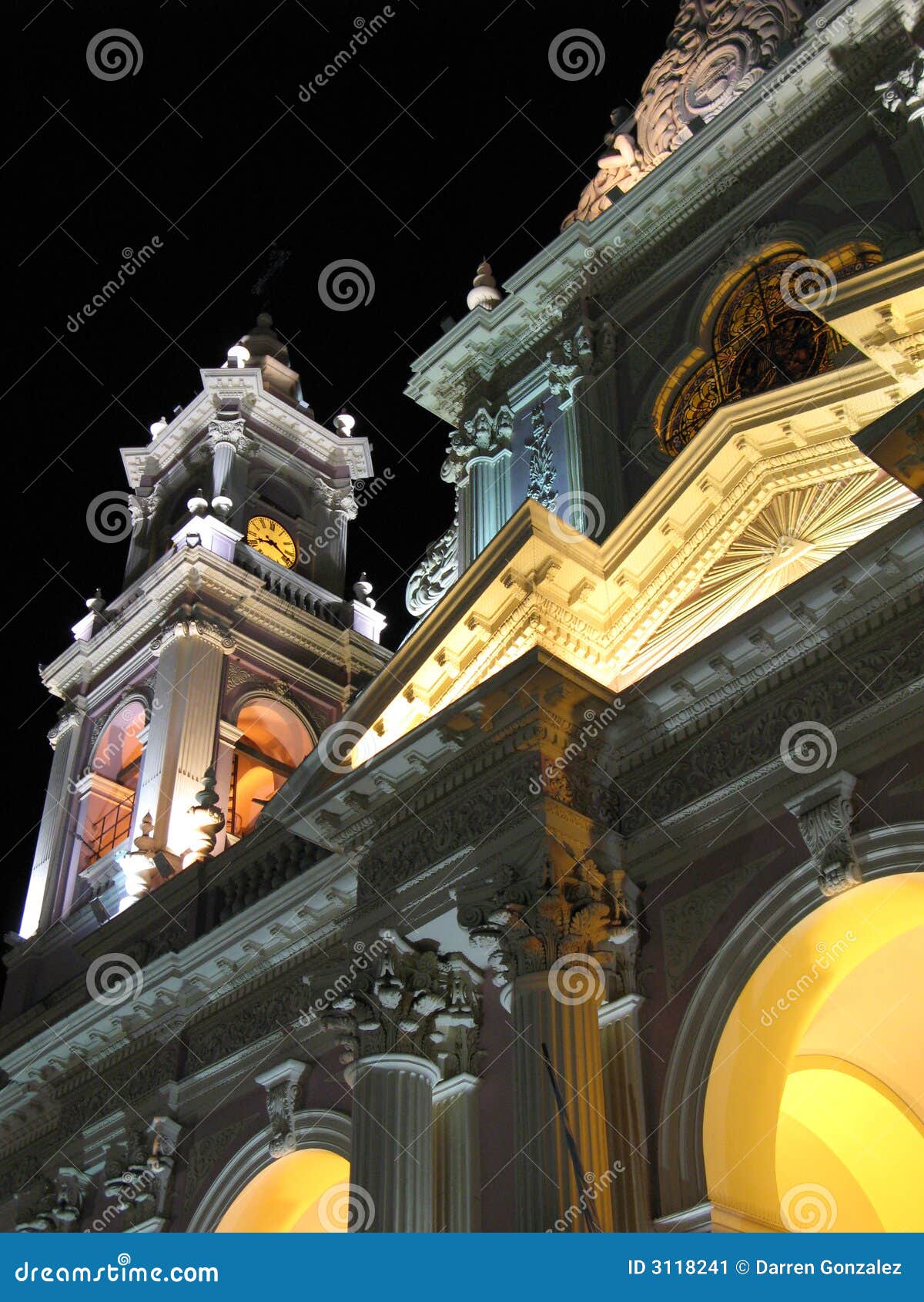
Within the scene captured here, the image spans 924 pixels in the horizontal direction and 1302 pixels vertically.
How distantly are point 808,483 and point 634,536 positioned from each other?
1.79 m

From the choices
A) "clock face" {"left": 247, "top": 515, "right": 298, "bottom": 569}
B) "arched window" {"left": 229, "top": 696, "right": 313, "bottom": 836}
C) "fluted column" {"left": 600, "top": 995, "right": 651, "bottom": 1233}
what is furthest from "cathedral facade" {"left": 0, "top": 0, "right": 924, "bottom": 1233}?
"clock face" {"left": 247, "top": 515, "right": 298, "bottom": 569}

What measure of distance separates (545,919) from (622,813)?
66.5 inches

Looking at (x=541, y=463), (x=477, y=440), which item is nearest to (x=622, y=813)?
(x=541, y=463)

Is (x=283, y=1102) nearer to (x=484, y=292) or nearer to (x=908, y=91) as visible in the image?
(x=484, y=292)

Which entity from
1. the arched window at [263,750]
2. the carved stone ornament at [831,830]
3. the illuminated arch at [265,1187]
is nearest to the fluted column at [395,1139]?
the illuminated arch at [265,1187]

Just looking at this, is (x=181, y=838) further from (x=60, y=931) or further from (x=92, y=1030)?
(x=92, y=1030)

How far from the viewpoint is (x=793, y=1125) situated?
14523 millimetres

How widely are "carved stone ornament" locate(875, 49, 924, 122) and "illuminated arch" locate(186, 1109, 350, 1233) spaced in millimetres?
12244

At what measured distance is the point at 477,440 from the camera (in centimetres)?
1944

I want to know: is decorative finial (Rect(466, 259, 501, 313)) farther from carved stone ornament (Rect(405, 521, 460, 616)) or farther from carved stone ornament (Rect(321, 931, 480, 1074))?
carved stone ornament (Rect(321, 931, 480, 1074))

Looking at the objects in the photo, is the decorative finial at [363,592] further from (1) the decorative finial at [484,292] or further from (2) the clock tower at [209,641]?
(1) the decorative finial at [484,292]

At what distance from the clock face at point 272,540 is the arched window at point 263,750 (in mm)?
3424

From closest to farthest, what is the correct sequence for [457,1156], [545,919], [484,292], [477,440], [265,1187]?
[545,919] → [457,1156] → [265,1187] → [477,440] → [484,292]

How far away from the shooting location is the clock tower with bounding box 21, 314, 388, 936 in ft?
81.8
